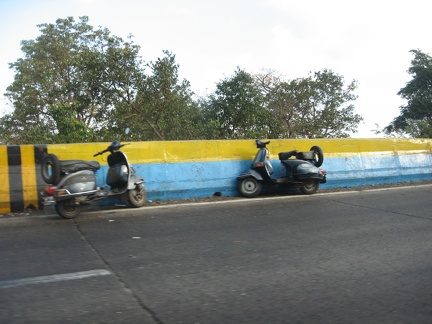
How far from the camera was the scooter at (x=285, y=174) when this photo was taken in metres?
9.59

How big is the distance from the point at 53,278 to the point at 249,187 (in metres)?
6.08

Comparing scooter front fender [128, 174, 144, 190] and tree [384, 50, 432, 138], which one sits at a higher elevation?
tree [384, 50, 432, 138]

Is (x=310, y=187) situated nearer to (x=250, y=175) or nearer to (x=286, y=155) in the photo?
(x=286, y=155)

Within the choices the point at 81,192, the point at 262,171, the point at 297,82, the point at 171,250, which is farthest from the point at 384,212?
the point at 297,82

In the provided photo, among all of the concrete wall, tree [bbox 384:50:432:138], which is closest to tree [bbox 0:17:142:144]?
the concrete wall

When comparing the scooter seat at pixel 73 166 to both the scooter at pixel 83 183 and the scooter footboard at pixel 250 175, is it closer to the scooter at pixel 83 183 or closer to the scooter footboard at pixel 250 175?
the scooter at pixel 83 183

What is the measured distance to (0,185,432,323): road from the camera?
335 centimetres

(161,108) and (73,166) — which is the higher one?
(161,108)

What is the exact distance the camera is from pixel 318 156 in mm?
10312

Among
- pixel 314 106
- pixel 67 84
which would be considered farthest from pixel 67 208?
pixel 314 106

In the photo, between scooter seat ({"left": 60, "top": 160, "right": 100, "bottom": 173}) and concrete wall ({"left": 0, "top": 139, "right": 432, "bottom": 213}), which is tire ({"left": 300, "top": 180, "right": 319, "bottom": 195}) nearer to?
concrete wall ({"left": 0, "top": 139, "right": 432, "bottom": 213})

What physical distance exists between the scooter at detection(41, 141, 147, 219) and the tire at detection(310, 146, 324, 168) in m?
4.60

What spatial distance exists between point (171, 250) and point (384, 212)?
14.8 feet

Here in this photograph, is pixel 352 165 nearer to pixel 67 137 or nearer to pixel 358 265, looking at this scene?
pixel 358 265
